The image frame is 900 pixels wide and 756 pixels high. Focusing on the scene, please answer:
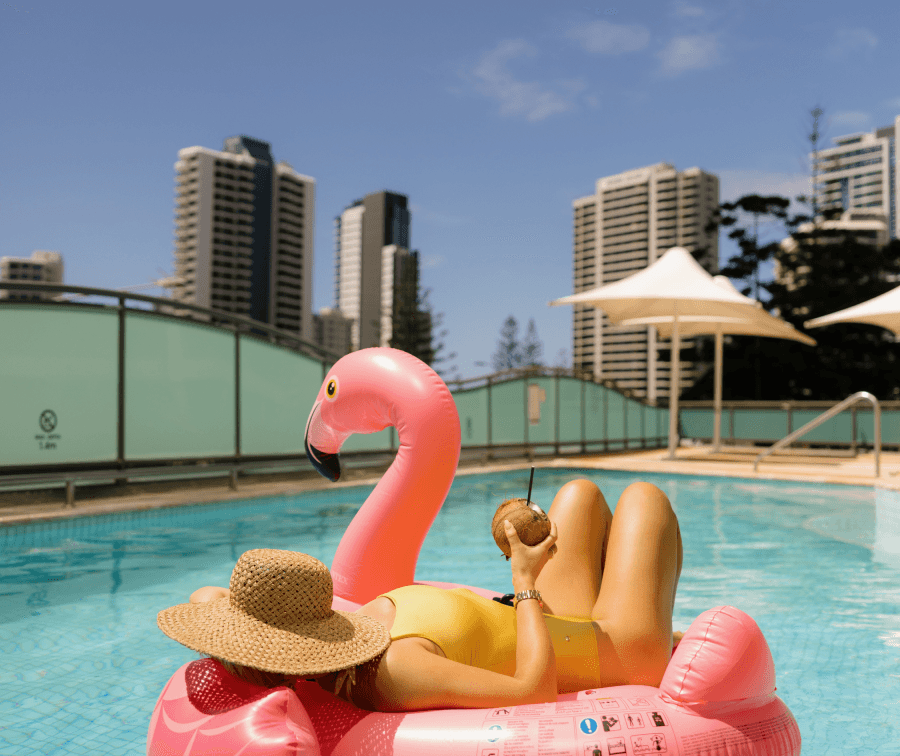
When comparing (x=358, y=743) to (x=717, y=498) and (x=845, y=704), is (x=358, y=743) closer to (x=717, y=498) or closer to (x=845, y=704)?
(x=845, y=704)

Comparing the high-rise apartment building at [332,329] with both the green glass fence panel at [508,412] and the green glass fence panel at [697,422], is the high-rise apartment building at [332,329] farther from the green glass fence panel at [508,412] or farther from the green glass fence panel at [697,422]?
the green glass fence panel at [508,412]

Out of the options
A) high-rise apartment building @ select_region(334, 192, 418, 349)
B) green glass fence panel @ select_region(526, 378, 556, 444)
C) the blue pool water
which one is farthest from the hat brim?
high-rise apartment building @ select_region(334, 192, 418, 349)

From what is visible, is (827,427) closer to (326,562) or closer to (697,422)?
(697,422)

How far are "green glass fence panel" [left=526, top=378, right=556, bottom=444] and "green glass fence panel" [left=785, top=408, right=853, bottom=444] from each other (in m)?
6.34

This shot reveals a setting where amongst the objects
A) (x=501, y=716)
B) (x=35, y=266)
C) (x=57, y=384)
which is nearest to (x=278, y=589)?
(x=501, y=716)

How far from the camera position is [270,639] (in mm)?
1404

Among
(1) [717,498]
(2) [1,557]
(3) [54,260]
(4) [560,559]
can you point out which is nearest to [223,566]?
(2) [1,557]

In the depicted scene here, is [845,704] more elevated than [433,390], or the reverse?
[433,390]

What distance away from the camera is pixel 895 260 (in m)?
→ 27.0

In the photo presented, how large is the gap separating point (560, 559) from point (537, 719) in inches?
27.5

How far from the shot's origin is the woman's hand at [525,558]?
5.70 feet

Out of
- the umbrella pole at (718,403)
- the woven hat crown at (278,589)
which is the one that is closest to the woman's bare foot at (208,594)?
the woven hat crown at (278,589)

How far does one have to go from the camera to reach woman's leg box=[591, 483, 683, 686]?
2018 millimetres

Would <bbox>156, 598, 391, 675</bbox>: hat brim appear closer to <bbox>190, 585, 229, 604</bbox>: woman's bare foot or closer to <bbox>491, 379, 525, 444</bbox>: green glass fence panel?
<bbox>190, 585, 229, 604</bbox>: woman's bare foot
